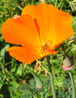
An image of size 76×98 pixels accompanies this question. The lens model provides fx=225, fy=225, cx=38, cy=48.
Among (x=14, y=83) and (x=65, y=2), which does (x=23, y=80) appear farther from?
(x=65, y=2)

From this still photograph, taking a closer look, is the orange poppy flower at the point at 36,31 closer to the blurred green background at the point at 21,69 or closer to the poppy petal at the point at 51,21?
the poppy petal at the point at 51,21

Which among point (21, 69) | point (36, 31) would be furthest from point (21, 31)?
point (21, 69)

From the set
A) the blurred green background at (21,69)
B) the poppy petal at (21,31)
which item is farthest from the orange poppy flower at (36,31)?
the blurred green background at (21,69)

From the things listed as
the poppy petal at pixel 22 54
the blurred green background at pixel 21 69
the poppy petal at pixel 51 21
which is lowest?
the blurred green background at pixel 21 69

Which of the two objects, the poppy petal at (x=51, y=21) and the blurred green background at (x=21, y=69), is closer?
the poppy petal at (x=51, y=21)

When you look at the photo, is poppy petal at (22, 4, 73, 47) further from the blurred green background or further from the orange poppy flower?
the blurred green background

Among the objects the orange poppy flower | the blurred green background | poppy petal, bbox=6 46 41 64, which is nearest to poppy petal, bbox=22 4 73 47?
the orange poppy flower
